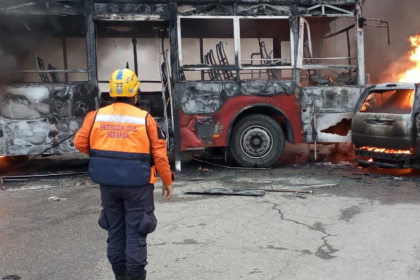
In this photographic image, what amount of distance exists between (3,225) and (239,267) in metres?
3.00

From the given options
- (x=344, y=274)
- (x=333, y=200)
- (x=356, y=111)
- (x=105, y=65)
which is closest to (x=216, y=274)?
(x=344, y=274)

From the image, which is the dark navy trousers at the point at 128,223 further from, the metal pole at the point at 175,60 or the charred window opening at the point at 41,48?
the charred window opening at the point at 41,48

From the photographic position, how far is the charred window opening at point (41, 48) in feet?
24.2

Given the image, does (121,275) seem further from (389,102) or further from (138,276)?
(389,102)

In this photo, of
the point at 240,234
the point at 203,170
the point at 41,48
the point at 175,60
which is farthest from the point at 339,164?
the point at 41,48

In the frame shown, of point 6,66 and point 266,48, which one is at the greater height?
point 266,48

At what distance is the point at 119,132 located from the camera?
2.87 meters

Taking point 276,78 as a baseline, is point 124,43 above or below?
above

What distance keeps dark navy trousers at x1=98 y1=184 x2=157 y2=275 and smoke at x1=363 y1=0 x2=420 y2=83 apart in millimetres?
14327

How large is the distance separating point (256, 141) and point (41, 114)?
Result: 4.03 metres

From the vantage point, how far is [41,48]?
30.6 feet

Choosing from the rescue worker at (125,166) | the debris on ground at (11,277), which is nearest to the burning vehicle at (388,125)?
the rescue worker at (125,166)

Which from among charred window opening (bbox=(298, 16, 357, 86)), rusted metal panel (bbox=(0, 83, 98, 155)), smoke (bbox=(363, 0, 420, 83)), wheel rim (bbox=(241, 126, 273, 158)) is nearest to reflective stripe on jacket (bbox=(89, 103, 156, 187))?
rusted metal panel (bbox=(0, 83, 98, 155))

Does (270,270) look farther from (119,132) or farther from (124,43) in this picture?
(124,43)
